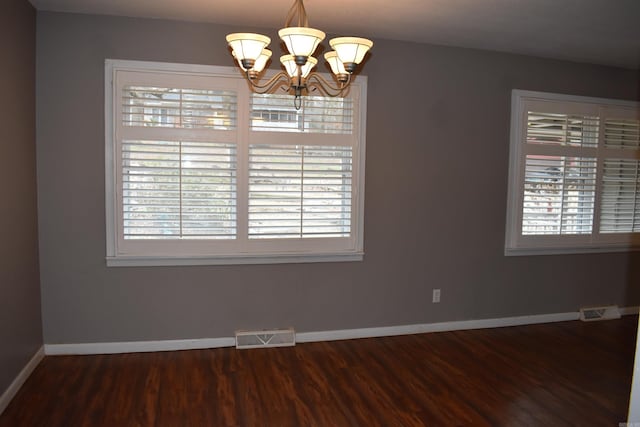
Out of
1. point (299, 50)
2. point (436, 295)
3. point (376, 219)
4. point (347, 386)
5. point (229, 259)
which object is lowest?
point (347, 386)

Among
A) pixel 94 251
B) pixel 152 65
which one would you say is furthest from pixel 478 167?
pixel 94 251

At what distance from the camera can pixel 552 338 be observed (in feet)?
13.8

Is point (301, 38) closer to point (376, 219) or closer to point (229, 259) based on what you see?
point (229, 259)

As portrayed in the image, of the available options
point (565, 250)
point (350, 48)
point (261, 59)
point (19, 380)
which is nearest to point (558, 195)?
point (565, 250)

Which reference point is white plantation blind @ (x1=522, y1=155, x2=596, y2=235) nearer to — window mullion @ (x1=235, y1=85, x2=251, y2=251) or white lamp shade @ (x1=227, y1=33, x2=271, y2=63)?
window mullion @ (x1=235, y1=85, x2=251, y2=251)

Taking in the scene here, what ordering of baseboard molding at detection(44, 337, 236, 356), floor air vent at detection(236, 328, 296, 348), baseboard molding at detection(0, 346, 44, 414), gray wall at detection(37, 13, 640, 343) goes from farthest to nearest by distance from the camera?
floor air vent at detection(236, 328, 296, 348) < baseboard molding at detection(44, 337, 236, 356) < gray wall at detection(37, 13, 640, 343) < baseboard molding at detection(0, 346, 44, 414)

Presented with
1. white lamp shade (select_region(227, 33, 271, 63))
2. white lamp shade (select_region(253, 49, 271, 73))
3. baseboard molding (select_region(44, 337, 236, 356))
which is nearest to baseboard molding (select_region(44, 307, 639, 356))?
baseboard molding (select_region(44, 337, 236, 356))

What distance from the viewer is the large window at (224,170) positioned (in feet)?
11.4

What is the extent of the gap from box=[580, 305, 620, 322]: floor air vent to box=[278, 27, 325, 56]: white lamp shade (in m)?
4.31

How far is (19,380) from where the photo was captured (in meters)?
3.00

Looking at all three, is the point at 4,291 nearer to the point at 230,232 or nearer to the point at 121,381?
the point at 121,381

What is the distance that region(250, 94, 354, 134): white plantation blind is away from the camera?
370 centimetres

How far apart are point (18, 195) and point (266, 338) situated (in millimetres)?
2136

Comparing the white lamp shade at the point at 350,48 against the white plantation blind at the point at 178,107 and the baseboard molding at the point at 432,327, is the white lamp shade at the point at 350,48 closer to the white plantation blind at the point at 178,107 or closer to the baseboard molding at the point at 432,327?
the white plantation blind at the point at 178,107
